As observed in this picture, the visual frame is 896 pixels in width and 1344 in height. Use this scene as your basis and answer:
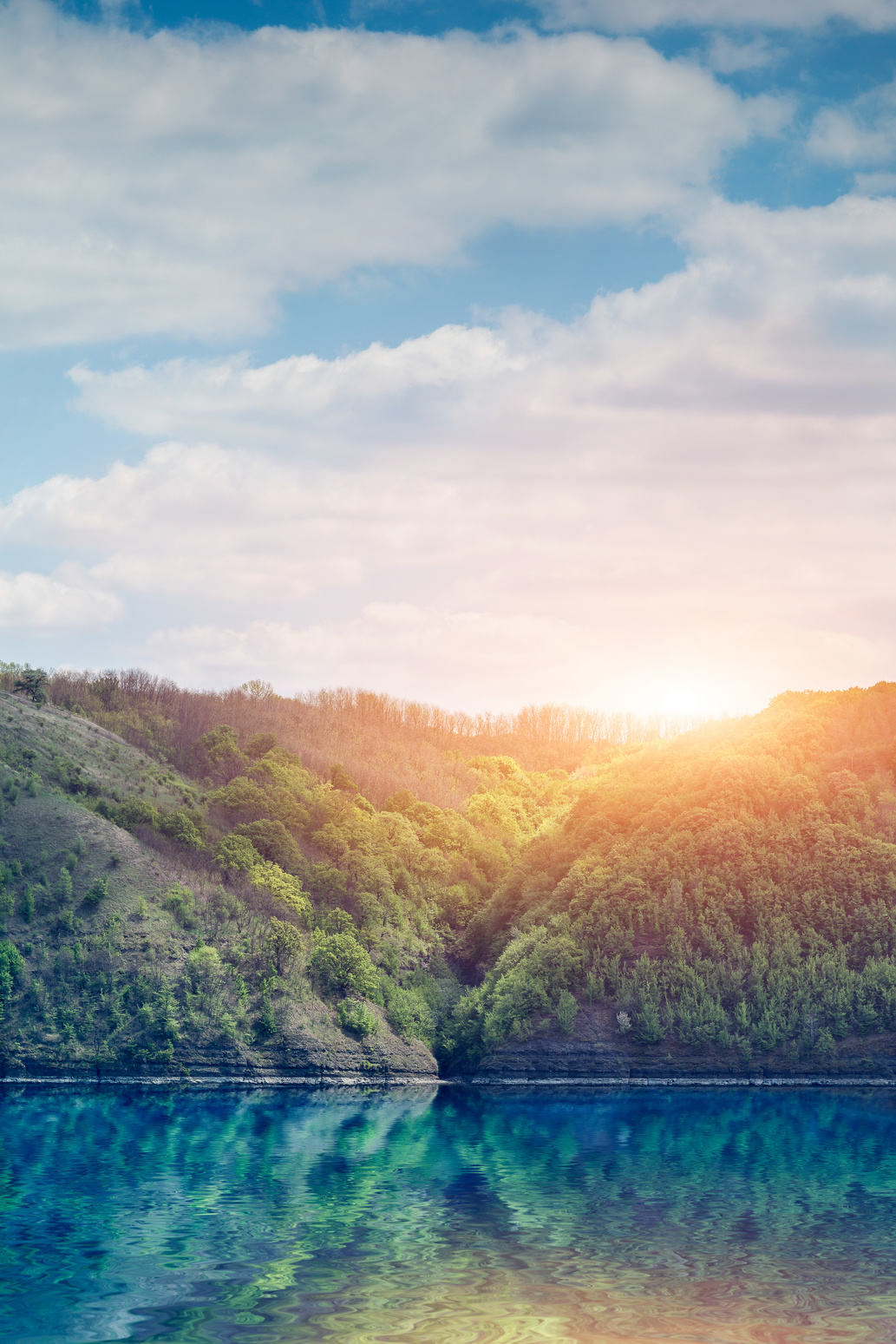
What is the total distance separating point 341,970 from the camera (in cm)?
9525

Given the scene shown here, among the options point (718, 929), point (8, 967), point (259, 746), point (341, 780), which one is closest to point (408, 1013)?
point (718, 929)

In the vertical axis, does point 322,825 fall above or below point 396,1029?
above

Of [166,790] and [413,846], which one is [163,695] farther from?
[413,846]

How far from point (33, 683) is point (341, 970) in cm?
5226

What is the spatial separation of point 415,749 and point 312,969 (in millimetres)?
75710

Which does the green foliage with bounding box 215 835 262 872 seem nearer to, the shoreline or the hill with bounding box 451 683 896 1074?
the shoreline

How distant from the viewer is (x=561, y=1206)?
43.0m

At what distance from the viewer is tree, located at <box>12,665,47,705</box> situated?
4823 inches

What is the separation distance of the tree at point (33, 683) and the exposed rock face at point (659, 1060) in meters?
66.1

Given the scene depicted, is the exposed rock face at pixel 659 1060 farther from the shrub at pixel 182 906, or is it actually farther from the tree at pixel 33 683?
the tree at pixel 33 683

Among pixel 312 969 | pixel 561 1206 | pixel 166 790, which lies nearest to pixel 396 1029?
pixel 312 969

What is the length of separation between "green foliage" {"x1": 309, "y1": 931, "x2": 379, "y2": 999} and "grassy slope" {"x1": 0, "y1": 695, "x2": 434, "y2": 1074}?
232 cm

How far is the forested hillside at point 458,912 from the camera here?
88.6m

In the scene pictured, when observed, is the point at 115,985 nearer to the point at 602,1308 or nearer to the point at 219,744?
the point at 219,744
